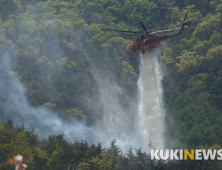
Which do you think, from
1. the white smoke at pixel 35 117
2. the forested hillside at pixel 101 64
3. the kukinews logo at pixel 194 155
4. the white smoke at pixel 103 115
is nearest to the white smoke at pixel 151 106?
the white smoke at pixel 103 115

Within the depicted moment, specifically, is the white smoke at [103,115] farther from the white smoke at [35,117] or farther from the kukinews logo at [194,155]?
the kukinews logo at [194,155]

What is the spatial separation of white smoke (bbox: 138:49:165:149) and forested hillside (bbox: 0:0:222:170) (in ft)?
10.2

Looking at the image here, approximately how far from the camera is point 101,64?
12456 cm

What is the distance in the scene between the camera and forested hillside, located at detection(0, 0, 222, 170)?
100812 millimetres

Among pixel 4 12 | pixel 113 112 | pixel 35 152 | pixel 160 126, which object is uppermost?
pixel 4 12

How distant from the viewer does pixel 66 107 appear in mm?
110250

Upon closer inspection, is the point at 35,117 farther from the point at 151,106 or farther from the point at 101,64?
the point at 151,106

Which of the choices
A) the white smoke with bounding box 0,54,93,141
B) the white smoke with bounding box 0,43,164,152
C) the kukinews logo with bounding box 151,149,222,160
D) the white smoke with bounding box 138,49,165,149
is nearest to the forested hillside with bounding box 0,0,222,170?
the white smoke with bounding box 0,54,93,141

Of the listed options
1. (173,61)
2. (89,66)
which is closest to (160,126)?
(173,61)

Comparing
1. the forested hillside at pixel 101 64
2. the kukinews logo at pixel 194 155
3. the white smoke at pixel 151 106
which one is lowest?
the kukinews logo at pixel 194 155

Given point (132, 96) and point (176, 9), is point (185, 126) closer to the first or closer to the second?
point (132, 96)

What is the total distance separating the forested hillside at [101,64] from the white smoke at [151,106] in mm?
3114

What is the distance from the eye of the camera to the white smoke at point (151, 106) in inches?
3177

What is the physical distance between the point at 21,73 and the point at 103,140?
30195 millimetres
